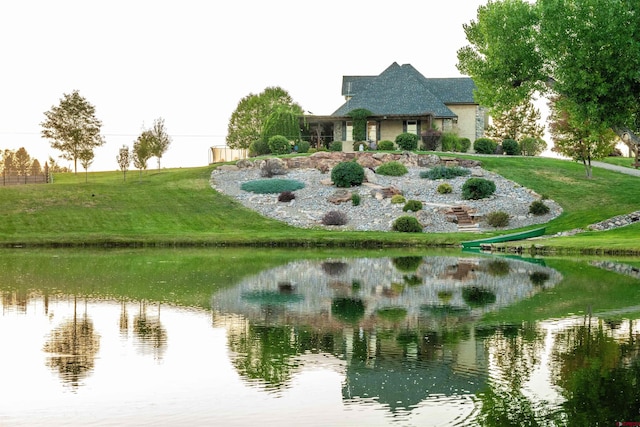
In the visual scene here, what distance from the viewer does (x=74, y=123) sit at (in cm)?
7650

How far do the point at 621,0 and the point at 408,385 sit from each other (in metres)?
31.3

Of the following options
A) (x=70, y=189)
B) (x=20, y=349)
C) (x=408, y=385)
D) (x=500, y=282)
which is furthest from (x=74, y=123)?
(x=408, y=385)

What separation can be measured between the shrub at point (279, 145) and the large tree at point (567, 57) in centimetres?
3019

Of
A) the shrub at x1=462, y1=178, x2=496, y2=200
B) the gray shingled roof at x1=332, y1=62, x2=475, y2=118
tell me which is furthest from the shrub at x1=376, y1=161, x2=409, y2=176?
the gray shingled roof at x1=332, y1=62, x2=475, y2=118

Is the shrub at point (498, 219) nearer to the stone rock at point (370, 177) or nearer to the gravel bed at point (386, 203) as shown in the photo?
the gravel bed at point (386, 203)

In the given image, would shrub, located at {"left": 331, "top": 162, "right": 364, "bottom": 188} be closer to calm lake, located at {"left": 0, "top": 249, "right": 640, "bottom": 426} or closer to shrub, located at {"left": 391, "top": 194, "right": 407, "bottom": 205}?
shrub, located at {"left": 391, "top": 194, "right": 407, "bottom": 205}

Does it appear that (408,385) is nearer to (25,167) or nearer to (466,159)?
(466,159)

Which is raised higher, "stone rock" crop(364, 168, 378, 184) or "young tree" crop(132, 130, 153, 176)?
"young tree" crop(132, 130, 153, 176)

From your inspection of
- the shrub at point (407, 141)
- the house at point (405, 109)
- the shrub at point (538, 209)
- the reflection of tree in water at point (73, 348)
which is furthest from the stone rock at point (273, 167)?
the reflection of tree in water at point (73, 348)

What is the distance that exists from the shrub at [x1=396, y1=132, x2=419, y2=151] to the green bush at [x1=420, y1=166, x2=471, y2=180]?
7.96 meters

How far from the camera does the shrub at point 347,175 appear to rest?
59.8m

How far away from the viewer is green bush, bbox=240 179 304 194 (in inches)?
2397

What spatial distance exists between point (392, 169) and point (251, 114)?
41429mm

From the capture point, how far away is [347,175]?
59.8 meters
